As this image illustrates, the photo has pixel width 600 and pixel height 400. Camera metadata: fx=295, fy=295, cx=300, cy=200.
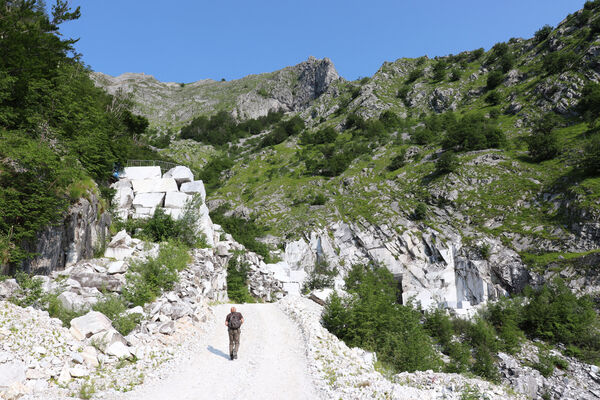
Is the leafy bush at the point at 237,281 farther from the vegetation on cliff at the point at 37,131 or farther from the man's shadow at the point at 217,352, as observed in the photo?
the man's shadow at the point at 217,352

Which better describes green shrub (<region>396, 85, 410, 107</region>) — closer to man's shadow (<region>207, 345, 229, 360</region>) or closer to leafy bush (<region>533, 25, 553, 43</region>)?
leafy bush (<region>533, 25, 553, 43</region>)

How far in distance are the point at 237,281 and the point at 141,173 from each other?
13535 millimetres

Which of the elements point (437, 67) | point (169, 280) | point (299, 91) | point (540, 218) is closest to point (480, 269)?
point (540, 218)

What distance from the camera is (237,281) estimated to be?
82.3 ft

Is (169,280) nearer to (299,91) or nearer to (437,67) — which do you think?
(437,67)

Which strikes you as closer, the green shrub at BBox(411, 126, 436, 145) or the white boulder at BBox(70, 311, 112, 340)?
the white boulder at BBox(70, 311, 112, 340)

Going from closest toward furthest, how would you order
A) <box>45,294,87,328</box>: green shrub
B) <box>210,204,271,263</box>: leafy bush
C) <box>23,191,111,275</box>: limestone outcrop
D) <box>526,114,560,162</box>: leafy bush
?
<box>45,294,87,328</box>: green shrub < <box>23,191,111,275</box>: limestone outcrop < <box>210,204,271,263</box>: leafy bush < <box>526,114,560,162</box>: leafy bush

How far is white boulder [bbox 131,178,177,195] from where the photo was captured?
26.2 m

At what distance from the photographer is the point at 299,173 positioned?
60.3m

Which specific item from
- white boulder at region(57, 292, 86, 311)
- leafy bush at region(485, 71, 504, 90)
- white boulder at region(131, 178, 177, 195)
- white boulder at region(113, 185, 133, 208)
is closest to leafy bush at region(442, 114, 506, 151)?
leafy bush at region(485, 71, 504, 90)

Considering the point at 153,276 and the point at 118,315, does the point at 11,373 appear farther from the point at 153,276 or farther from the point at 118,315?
the point at 153,276

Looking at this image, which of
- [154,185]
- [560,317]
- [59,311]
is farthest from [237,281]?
[560,317]

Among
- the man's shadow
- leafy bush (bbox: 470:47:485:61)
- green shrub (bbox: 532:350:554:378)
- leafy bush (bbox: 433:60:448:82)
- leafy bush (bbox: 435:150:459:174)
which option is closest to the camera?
the man's shadow

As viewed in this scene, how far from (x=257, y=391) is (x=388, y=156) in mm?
55068
